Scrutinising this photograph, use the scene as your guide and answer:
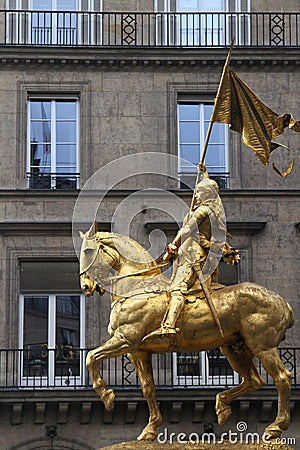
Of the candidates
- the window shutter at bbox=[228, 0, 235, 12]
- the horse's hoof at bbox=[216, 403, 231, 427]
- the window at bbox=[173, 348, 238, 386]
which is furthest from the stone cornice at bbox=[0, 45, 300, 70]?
the horse's hoof at bbox=[216, 403, 231, 427]

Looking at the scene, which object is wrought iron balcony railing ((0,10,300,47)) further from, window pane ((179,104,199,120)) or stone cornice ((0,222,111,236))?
stone cornice ((0,222,111,236))

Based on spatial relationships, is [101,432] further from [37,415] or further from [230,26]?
[230,26]

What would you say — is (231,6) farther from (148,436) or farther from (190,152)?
(148,436)

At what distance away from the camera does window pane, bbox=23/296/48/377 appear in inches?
1224

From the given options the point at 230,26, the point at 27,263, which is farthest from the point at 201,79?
the point at 27,263

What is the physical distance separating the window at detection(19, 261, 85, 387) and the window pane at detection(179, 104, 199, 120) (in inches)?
143

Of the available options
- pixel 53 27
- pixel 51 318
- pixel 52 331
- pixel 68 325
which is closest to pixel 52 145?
pixel 53 27

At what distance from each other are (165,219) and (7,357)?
3986 millimetres

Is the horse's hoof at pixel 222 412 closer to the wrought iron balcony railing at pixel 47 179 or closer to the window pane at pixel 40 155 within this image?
the wrought iron balcony railing at pixel 47 179

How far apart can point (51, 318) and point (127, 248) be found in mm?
12061

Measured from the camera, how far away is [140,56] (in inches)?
1276

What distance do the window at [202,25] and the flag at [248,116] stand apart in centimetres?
1216

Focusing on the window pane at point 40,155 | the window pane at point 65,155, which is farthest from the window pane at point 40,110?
the window pane at point 65,155

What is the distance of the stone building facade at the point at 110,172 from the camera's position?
101 ft
